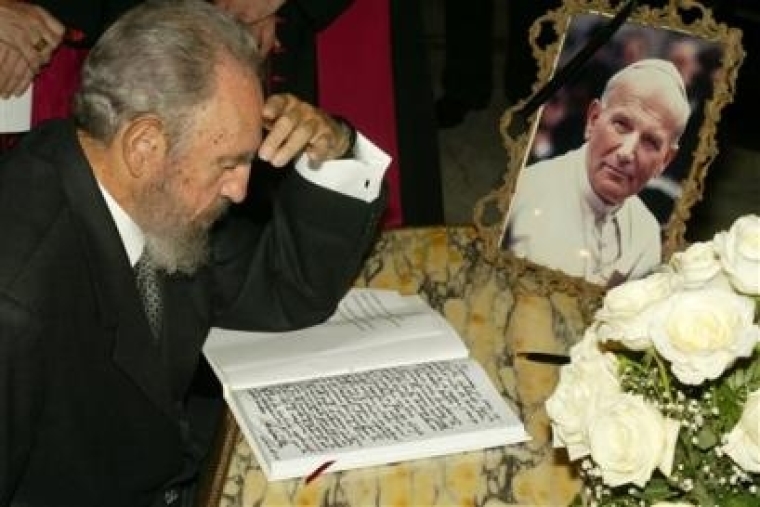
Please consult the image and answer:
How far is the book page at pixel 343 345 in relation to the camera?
2467 millimetres

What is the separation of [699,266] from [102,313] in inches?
41.4

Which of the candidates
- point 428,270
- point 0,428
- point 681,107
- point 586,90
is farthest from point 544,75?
point 0,428

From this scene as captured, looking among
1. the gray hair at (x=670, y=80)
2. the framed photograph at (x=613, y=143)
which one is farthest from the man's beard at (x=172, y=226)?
the gray hair at (x=670, y=80)

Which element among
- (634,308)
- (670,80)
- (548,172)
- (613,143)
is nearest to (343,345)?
(548,172)

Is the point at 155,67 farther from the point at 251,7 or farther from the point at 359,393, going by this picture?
the point at 251,7

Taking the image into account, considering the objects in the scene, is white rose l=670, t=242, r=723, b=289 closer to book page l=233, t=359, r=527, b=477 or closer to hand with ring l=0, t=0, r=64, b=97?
book page l=233, t=359, r=527, b=477

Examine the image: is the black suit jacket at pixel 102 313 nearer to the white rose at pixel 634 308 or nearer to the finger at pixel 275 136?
the finger at pixel 275 136

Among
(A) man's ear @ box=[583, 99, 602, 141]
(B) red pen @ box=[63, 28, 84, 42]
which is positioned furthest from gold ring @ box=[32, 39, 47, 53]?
(A) man's ear @ box=[583, 99, 602, 141]

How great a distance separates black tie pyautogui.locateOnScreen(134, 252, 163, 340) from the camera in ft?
8.23

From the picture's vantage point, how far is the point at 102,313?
234 centimetres

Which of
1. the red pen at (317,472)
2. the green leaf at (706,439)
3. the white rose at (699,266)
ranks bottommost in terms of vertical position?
the red pen at (317,472)

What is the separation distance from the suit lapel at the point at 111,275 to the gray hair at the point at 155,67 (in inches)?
2.7

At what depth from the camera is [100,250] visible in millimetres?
2318

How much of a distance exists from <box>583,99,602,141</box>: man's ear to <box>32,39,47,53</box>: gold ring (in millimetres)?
1223
